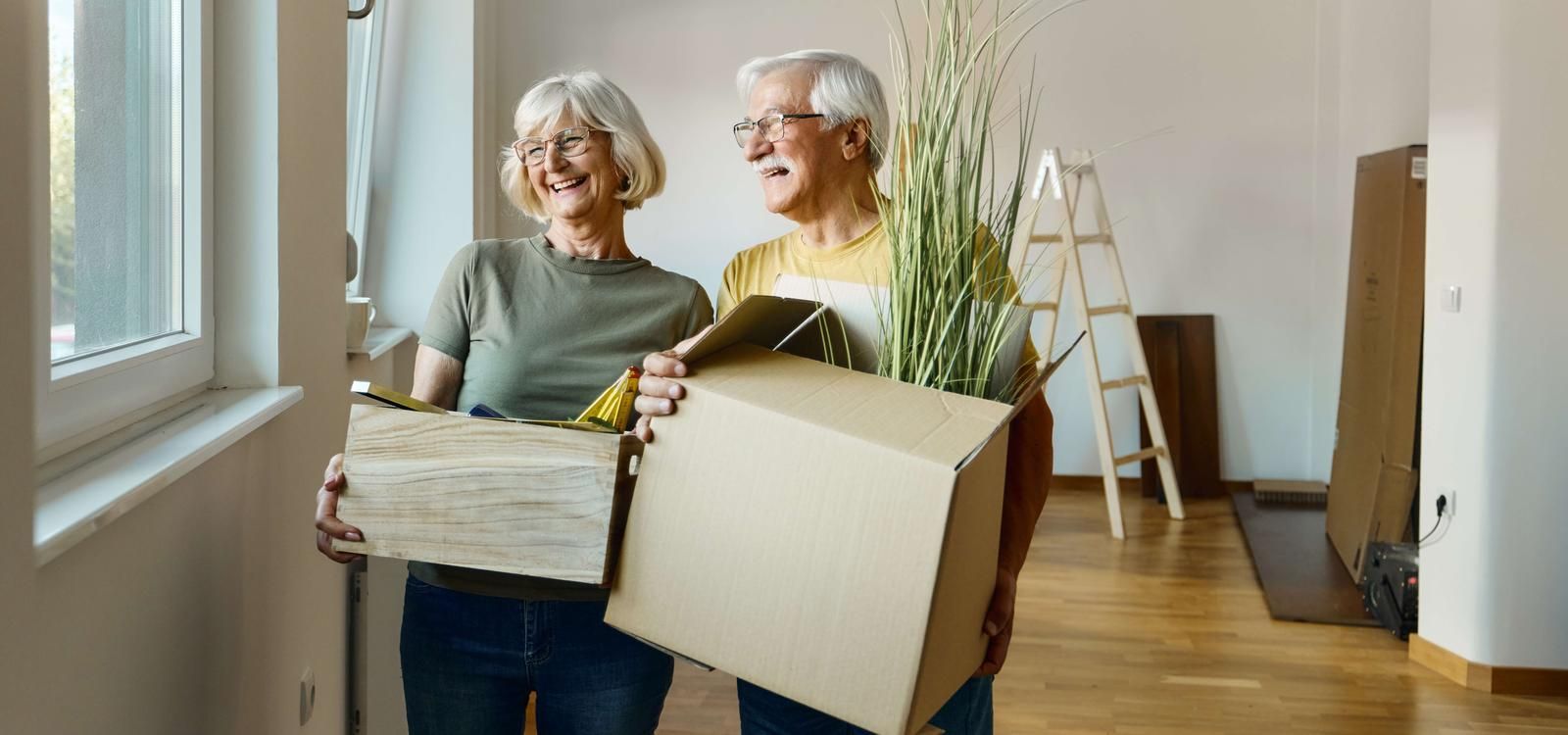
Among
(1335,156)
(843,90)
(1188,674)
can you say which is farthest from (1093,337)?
(843,90)

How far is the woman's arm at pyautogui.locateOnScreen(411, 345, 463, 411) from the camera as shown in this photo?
5.71 feet

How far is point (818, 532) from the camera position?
1.13 meters

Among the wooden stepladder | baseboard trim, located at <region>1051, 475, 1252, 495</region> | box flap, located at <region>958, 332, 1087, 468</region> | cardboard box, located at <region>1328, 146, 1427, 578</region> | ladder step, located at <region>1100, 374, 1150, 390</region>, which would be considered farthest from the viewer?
baseboard trim, located at <region>1051, 475, 1252, 495</region>

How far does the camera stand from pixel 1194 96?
21.7ft

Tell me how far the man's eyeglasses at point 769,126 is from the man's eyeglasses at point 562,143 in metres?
0.20

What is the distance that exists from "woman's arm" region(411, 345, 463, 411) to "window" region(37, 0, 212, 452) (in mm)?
300

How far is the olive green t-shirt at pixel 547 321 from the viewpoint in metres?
1.71

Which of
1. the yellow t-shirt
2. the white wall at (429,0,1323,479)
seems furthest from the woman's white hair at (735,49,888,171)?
the white wall at (429,0,1323,479)

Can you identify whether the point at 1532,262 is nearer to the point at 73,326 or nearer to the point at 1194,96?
the point at 1194,96

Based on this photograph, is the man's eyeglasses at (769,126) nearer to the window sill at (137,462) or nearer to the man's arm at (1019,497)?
the man's arm at (1019,497)

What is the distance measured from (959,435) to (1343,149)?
598 centimetres

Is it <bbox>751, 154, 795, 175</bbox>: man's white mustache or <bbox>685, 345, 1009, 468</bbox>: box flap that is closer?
<bbox>685, 345, 1009, 468</bbox>: box flap

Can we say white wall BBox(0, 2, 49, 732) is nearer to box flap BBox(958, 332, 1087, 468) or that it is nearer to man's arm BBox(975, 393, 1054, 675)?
box flap BBox(958, 332, 1087, 468)

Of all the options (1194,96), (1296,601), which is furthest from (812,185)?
(1194,96)
